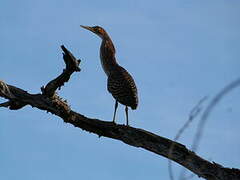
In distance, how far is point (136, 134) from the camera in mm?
6711

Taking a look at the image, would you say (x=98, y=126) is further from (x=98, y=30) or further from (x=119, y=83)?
(x=98, y=30)

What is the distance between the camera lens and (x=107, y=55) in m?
10.7

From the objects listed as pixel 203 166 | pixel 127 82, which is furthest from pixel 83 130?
pixel 127 82

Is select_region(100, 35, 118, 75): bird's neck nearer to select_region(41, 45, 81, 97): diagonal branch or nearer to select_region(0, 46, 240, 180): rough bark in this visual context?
select_region(0, 46, 240, 180): rough bark

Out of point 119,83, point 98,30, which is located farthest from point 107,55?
point 119,83

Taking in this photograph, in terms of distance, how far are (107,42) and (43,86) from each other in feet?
14.9

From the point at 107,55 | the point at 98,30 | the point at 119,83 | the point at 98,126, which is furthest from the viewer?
the point at 98,30

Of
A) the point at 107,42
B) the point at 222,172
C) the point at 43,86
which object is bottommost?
the point at 222,172

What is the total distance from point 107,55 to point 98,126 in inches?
157

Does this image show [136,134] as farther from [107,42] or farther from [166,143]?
[107,42]

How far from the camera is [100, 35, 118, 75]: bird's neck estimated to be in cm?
1027

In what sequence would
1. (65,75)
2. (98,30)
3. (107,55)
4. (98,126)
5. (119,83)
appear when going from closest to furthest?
(65,75) → (98,126) → (119,83) → (107,55) → (98,30)

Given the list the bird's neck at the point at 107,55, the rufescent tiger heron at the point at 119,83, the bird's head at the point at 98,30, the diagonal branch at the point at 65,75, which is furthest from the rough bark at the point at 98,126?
the bird's head at the point at 98,30

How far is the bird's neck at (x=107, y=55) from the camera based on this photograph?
10.3m
